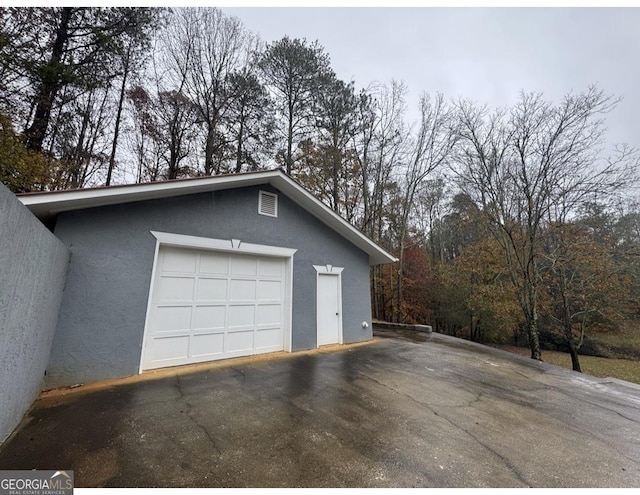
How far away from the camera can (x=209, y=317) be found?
200 inches

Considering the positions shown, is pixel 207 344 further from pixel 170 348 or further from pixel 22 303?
pixel 22 303

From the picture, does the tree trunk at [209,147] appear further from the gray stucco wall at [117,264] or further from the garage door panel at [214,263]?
the garage door panel at [214,263]

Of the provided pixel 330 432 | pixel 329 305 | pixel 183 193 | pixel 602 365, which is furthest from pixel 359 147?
pixel 602 365

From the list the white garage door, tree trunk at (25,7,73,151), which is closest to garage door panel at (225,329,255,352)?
the white garage door

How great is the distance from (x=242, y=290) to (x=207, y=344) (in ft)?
4.10

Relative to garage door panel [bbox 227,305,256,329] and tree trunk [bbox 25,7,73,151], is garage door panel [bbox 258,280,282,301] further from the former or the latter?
tree trunk [bbox 25,7,73,151]

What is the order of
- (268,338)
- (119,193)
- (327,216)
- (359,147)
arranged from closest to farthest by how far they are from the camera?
(119,193), (268,338), (327,216), (359,147)

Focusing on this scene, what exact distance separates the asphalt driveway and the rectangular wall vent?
3399 mm

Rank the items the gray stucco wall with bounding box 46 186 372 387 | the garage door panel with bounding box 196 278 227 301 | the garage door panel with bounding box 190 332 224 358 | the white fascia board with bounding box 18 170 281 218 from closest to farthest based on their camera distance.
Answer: the white fascia board with bounding box 18 170 281 218, the gray stucco wall with bounding box 46 186 372 387, the garage door panel with bounding box 190 332 224 358, the garage door panel with bounding box 196 278 227 301

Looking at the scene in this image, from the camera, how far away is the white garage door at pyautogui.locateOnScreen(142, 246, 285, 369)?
15.1ft

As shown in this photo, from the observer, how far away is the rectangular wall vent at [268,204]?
5976 millimetres

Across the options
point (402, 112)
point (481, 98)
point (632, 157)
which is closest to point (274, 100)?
point (402, 112)

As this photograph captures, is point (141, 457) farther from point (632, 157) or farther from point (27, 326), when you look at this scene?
point (632, 157)

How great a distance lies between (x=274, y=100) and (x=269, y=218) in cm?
931
